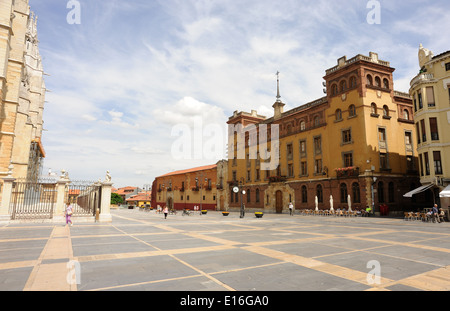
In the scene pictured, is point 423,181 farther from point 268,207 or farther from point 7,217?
point 7,217

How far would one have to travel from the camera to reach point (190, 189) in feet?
201

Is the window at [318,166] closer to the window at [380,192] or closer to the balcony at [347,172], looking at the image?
the balcony at [347,172]

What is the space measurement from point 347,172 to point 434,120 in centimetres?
925

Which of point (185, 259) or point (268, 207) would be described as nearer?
point (185, 259)

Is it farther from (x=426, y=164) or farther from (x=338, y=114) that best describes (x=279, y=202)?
(x=426, y=164)

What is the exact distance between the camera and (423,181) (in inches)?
1023

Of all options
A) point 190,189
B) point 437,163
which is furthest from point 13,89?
point 437,163

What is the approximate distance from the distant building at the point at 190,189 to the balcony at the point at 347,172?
24.2 metres

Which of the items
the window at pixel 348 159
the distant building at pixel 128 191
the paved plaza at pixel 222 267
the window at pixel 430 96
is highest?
the window at pixel 430 96

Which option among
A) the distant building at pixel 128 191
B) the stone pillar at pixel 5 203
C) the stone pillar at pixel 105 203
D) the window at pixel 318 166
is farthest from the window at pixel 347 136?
the distant building at pixel 128 191

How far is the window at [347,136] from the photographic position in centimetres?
3130

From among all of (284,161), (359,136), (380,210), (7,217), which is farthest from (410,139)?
(7,217)
